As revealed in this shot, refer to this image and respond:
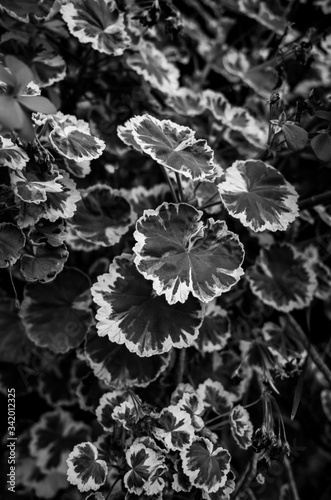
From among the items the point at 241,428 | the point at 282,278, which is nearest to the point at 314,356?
the point at 282,278

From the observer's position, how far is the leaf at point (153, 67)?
1148 mm

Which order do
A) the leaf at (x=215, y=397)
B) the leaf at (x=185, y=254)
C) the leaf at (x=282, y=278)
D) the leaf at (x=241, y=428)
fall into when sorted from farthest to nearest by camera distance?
the leaf at (x=282, y=278)
the leaf at (x=215, y=397)
the leaf at (x=241, y=428)
the leaf at (x=185, y=254)

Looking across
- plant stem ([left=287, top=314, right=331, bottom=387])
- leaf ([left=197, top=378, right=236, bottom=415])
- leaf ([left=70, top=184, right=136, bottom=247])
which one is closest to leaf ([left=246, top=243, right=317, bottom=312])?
plant stem ([left=287, top=314, right=331, bottom=387])

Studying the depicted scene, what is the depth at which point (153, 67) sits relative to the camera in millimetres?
1195

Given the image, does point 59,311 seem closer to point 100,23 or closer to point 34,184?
point 34,184

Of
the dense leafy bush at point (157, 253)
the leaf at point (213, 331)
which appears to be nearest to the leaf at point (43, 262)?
the dense leafy bush at point (157, 253)

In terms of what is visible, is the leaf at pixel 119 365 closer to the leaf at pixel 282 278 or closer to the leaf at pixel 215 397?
the leaf at pixel 215 397

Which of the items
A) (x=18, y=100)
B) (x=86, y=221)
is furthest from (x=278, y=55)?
(x=18, y=100)

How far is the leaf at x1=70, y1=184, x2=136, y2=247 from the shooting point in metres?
1.02

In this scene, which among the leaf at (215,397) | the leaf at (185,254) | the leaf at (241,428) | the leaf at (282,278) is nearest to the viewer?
the leaf at (185,254)

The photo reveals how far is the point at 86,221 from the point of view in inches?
41.2

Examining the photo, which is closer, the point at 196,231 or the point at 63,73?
the point at 196,231

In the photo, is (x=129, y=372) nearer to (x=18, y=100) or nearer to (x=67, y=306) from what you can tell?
(x=67, y=306)

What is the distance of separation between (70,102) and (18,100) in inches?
20.8
